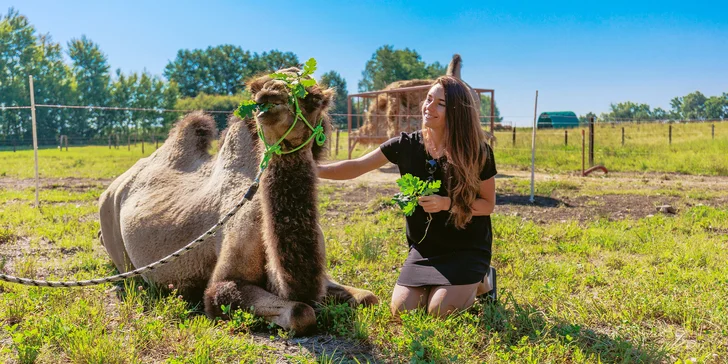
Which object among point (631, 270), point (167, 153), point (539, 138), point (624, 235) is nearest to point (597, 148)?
point (539, 138)

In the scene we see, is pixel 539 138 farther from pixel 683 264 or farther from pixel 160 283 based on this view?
pixel 160 283

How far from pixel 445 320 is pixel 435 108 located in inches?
52.6

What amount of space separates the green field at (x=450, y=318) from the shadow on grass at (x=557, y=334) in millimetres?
11

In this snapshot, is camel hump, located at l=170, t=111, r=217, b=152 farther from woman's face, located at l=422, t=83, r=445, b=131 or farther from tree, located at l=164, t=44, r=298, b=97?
tree, located at l=164, t=44, r=298, b=97

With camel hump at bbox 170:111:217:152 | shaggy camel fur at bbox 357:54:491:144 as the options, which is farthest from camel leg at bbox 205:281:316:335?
shaggy camel fur at bbox 357:54:491:144

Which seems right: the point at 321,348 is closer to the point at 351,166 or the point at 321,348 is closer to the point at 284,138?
the point at 284,138

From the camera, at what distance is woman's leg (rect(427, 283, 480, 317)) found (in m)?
3.35

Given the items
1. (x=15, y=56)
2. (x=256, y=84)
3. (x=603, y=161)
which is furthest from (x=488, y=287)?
(x=15, y=56)

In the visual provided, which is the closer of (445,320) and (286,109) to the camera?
(286,109)

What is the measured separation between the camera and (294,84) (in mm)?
2783

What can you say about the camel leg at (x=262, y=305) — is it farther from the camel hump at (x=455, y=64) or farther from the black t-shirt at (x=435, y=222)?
the camel hump at (x=455, y=64)

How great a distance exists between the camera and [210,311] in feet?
11.0

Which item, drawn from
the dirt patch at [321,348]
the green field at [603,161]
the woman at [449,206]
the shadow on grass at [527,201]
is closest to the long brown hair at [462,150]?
the woman at [449,206]

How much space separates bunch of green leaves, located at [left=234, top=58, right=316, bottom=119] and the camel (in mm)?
41
